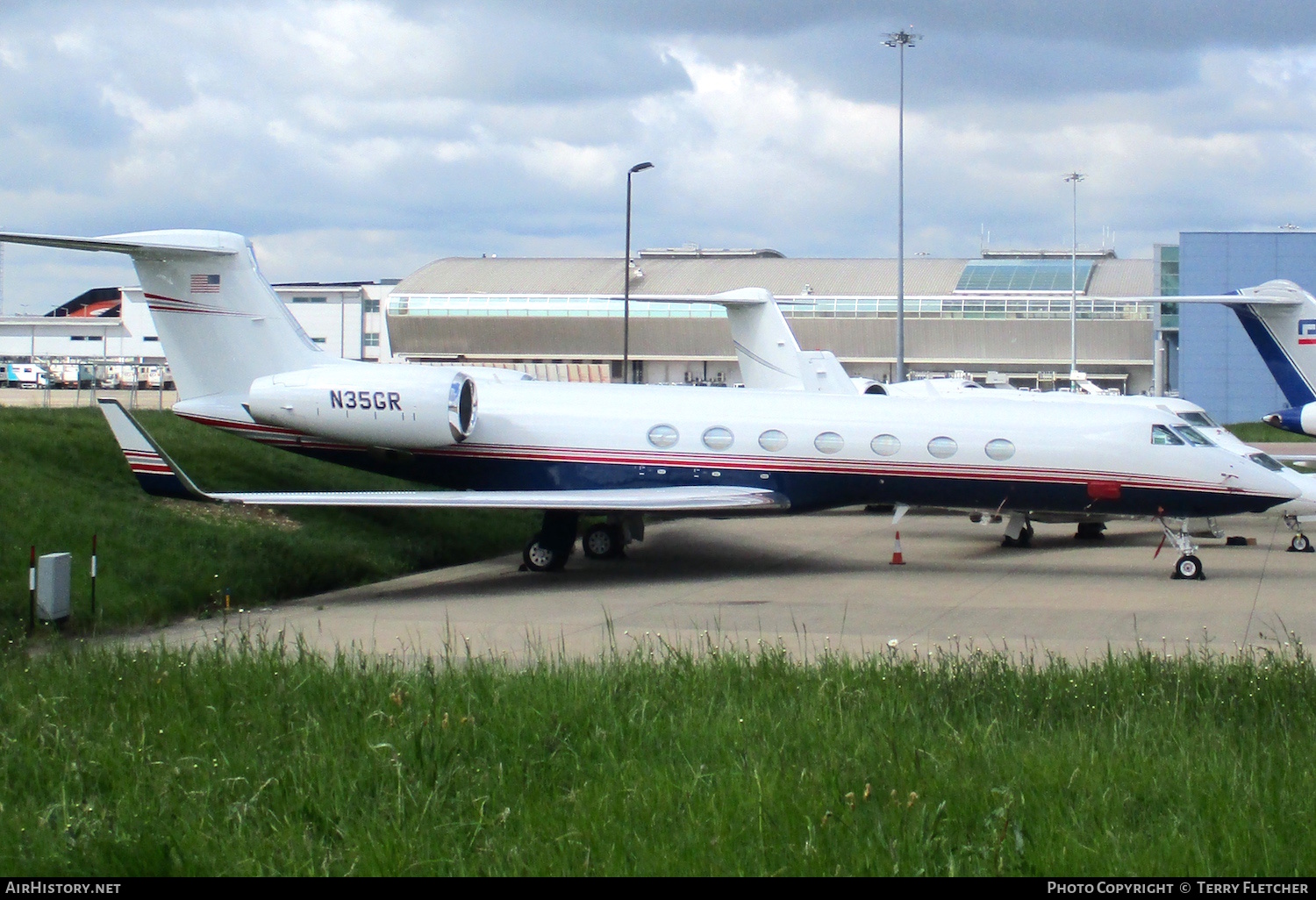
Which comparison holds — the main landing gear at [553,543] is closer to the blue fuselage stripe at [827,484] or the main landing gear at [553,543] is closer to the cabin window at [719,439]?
the blue fuselage stripe at [827,484]

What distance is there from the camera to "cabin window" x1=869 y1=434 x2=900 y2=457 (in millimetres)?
17750

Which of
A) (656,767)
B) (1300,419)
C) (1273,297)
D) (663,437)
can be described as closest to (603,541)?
(663,437)

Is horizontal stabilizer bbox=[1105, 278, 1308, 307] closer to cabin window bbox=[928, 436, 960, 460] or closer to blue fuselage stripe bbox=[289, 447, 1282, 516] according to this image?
blue fuselage stripe bbox=[289, 447, 1282, 516]

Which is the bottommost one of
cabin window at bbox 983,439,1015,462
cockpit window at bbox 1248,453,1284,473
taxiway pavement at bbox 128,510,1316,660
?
taxiway pavement at bbox 128,510,1316,660

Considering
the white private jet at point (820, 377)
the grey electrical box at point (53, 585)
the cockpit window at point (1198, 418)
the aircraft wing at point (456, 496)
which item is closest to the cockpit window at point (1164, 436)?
the white private jet at point (820, 377)

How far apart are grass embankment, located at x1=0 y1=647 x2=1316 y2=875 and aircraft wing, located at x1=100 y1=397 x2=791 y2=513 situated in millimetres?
5982

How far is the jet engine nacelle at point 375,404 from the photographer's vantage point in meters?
17.7

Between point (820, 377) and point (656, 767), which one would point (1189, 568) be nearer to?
point (656, 767)

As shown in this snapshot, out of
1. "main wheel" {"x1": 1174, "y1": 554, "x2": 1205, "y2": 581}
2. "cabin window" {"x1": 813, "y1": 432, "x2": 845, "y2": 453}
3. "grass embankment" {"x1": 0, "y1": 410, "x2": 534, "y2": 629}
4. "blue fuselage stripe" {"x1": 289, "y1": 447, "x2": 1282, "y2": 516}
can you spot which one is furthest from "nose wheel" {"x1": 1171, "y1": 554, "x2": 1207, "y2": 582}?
"grass embankment" {"x1": 0, "y1": 410, "x2": 534, "y2": 629}

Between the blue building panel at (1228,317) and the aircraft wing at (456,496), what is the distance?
5187 centimetres

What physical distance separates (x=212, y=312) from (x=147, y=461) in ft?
13.6

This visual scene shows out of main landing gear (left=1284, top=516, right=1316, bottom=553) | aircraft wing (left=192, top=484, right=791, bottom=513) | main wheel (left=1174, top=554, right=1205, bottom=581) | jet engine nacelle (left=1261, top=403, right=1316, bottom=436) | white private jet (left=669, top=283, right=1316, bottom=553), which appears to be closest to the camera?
aircraft wing (left=192, top=484, right=791, bottom=513)
